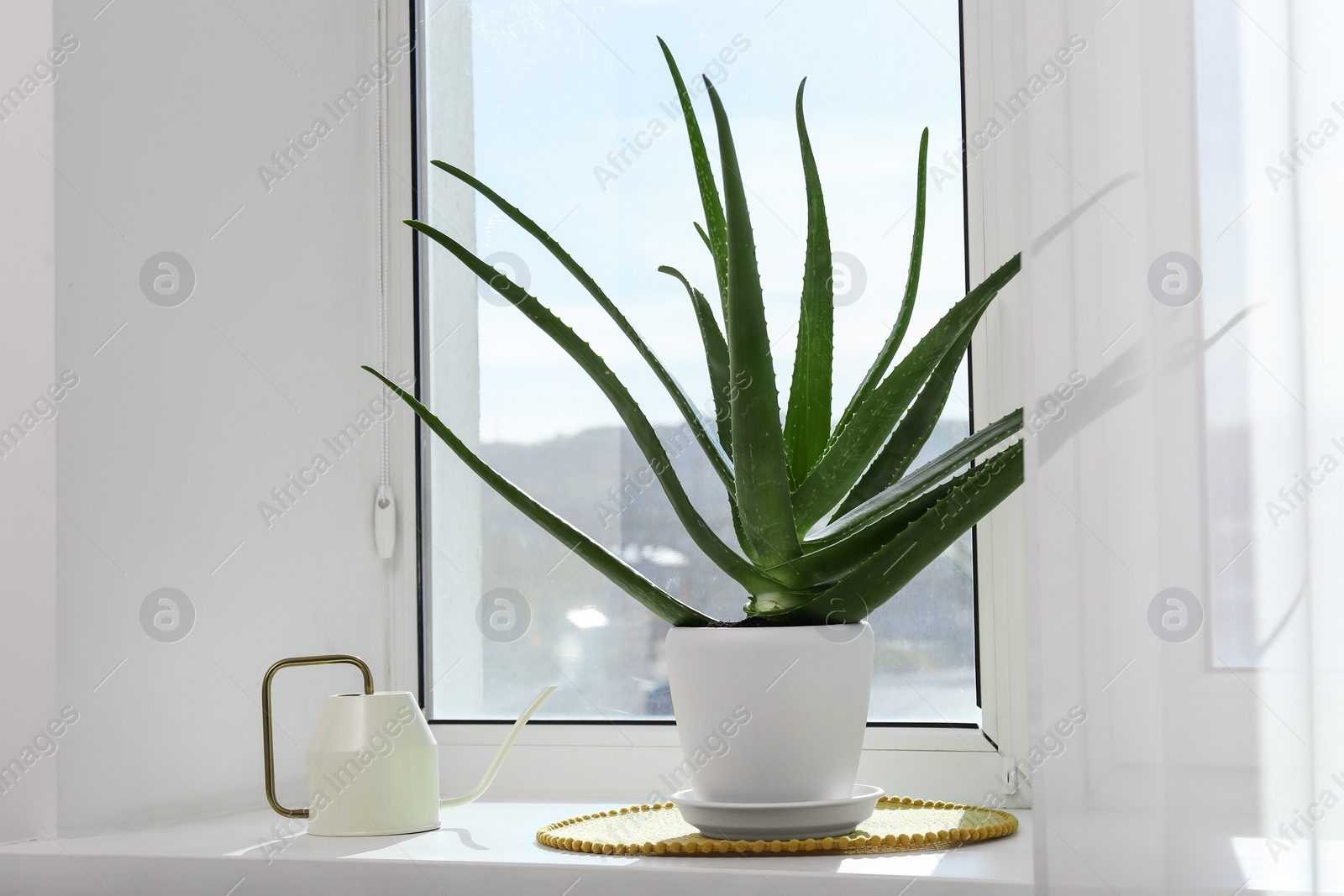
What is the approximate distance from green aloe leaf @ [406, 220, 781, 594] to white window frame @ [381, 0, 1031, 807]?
290mm

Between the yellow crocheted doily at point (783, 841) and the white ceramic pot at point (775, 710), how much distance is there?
0.03 metres

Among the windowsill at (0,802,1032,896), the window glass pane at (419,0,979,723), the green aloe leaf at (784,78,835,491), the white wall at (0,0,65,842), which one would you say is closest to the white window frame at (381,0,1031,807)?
the window glass pane at (419,0,979,723)

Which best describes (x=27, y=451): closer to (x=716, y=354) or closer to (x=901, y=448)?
(x=716, y=354)

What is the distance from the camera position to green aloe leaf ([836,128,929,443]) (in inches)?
32.4

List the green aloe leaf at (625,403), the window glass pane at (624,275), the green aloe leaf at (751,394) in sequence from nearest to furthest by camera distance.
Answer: the green aloe leaf at (751,394) < the green aloe leaf at (625,403) < the window glass pane at (624,275)

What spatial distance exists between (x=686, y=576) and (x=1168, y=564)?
25.9 inches

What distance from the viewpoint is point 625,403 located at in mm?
828

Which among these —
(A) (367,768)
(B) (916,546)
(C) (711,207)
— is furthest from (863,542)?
(A) (367,768)

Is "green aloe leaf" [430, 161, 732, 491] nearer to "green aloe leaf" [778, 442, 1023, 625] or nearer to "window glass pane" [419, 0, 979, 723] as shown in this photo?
"green aloe leaf" [778, 442, 1023, 625]

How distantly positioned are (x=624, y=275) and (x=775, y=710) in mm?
532

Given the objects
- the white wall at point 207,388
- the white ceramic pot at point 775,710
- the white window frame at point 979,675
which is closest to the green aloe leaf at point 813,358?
the white ceramic pot at point 775,710

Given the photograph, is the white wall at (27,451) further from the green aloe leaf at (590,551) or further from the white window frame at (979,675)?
the white window frame at (979,675)

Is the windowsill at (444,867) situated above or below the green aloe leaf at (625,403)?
below

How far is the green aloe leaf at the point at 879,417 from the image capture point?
77 cm
